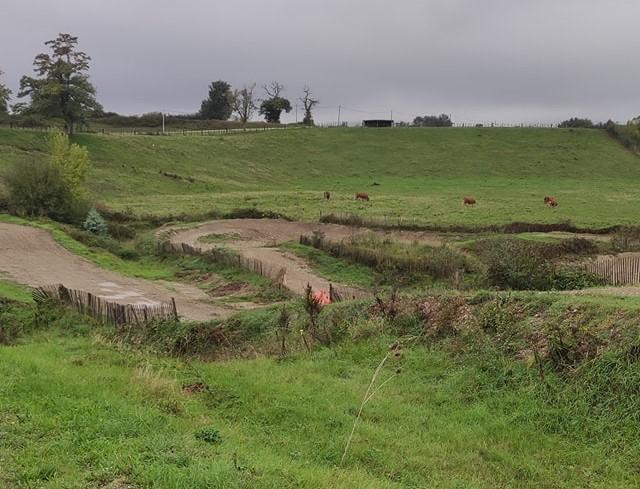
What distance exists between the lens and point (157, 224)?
35594 mm

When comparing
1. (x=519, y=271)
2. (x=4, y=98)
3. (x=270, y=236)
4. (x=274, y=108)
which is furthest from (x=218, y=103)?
(x=519, y=271)

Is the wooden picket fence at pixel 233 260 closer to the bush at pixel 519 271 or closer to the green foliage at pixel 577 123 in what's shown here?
the bush at pixel 519 271

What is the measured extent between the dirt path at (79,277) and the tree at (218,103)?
3199 inches

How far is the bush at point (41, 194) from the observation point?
33156mm

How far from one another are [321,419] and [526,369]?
A: 343 cm

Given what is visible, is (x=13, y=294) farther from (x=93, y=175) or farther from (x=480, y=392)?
(x=93, y=175)

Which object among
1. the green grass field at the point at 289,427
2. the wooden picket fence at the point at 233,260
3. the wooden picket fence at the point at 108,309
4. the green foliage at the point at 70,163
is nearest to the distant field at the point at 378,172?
the green foliage at the point at 70,163

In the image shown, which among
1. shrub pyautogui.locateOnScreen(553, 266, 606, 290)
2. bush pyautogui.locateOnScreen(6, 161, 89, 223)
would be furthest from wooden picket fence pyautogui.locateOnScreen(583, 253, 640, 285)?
bush pyautogui.locateOnScreen(6, 161, 89, 223)

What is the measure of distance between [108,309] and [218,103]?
96775mm

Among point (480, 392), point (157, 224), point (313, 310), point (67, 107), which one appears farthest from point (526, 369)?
point (67, 107)

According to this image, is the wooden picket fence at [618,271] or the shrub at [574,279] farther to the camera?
the shrub at [574,279]

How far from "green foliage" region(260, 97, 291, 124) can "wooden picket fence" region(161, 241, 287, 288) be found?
83.1 meters

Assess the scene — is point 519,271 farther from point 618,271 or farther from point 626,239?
point 626,239

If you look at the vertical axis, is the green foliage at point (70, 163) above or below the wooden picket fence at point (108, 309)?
above
